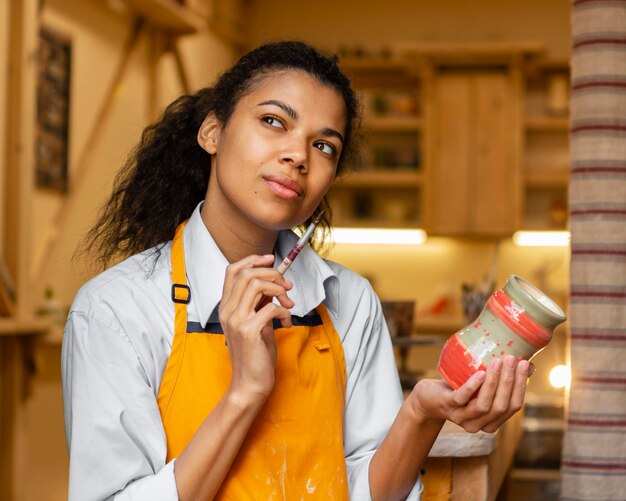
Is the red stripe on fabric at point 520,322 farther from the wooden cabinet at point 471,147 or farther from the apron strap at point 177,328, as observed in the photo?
the wooden cabinet at point 471,147

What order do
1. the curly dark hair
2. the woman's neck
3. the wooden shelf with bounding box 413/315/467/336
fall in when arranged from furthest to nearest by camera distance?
the wooden shelf with bounding box 413/315/467/336
the curly dark hair
the woman's neck

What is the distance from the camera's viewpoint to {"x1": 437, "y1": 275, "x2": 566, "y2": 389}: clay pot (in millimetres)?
1175

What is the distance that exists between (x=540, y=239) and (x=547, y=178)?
20.1 inches

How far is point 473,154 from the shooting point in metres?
7.09

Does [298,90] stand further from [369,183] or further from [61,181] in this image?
[369,183]

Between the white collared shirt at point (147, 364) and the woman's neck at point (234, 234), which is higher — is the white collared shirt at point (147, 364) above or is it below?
below

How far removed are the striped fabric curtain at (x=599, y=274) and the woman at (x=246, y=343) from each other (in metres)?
0.67

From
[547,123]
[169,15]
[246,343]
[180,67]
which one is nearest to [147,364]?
[246,343]

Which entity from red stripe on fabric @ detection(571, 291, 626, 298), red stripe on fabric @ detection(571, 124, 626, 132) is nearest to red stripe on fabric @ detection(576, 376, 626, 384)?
red stripe on fabric @ detection(571, 291, 626, 298)

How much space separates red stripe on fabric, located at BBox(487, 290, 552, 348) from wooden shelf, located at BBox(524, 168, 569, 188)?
5.94 metres

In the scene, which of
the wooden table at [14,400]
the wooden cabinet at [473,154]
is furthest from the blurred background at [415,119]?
the wooden table at [14,400]

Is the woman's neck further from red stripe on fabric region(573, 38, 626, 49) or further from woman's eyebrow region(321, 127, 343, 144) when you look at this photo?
red stripe on fabric region(573, 38, 626, 49)

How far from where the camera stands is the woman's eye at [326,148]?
1.41 meters

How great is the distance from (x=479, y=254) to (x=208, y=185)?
5975mm
